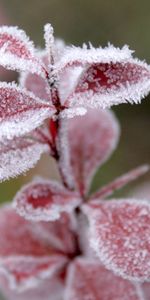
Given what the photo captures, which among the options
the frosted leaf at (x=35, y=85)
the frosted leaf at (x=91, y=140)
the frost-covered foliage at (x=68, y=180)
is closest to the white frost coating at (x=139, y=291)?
the frost-covered foliage at (x=68, y=180)

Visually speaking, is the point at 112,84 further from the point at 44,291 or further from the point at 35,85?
the point at 44,291

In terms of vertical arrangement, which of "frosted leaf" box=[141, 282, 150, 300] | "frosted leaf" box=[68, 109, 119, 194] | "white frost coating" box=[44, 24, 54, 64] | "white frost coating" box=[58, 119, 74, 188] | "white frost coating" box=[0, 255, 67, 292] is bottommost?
"frosted leaf" box=[141, 282, 150, 300]

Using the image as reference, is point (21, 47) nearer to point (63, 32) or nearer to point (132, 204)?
point (132, 204)

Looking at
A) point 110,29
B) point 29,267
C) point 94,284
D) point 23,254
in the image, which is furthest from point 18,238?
point 110,29

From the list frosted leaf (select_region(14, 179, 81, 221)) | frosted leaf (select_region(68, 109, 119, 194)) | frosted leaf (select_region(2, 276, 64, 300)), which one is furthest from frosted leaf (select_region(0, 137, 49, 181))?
frosted leaf (select_region(2, 276, 64, 300))

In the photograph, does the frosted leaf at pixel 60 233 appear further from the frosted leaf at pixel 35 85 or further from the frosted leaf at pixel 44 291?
the frosted leaf at pixel 35 85

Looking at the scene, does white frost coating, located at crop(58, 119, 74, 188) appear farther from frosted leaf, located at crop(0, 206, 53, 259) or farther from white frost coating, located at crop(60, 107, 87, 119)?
frosted leaf, located at crop(0, 206, 53, 259)
